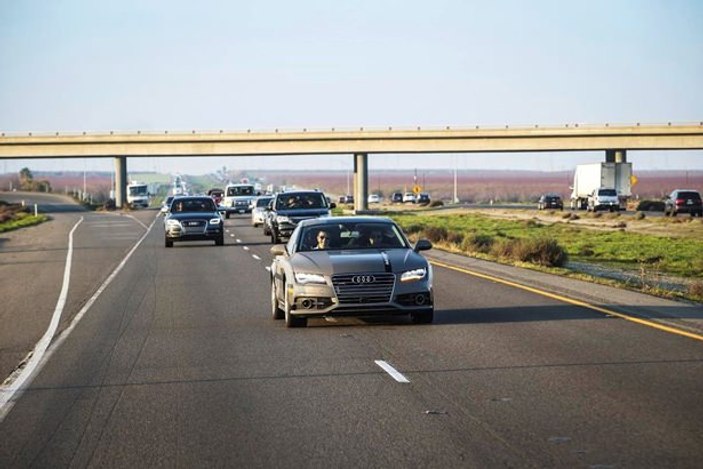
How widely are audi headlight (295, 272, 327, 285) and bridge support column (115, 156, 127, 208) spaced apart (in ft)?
304

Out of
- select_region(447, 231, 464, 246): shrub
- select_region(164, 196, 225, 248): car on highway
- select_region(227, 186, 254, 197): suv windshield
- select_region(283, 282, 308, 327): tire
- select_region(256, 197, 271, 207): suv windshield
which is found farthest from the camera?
select_region(227, 186, 254, 197): suv windshield

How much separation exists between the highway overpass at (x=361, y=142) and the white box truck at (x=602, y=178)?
1.89 meters

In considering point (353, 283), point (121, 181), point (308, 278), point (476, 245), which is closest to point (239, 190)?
point (121, 181)

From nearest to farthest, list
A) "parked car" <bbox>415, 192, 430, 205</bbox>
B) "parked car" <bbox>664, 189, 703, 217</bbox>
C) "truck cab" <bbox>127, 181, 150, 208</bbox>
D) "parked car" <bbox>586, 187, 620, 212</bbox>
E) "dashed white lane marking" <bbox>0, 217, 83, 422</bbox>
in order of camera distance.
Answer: "dashed white lane marking" <bbox>0, 217, 83, 422</bbox> < "parked car" <bbox>664, 189, 703, 217</bbox> < "parked car" <bbox>586, 187, 620, 212</bbox> < "truck cab" <bbox>127, 181, 150, 208</bbox> < "parked car" <bbox>415, 192, 430, 205</bbox>

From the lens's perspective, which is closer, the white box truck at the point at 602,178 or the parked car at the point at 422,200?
the white box truck at the point at 602,178

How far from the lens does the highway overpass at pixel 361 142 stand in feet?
316

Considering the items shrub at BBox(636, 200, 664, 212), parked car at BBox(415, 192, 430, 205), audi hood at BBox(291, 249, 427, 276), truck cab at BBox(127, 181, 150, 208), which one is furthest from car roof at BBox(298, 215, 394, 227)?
parked car at BBox(415, 192, 430, 205)

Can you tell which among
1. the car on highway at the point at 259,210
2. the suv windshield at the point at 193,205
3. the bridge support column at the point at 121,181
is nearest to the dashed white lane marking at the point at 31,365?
the suv windshield at the point at 193,205

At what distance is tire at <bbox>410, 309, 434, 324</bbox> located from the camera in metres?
17.7

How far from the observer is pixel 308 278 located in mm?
A: 17266

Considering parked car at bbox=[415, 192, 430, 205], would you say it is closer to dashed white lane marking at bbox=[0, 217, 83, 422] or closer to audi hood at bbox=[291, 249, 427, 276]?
dashed white lane marking at bbox=[0, 217, 83, 422]

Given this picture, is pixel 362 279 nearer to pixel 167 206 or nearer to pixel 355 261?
pixel 355 261

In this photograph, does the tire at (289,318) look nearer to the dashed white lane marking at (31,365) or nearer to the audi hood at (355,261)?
the audi hood at (355,261)

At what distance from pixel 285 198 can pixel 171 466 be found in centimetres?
3690
